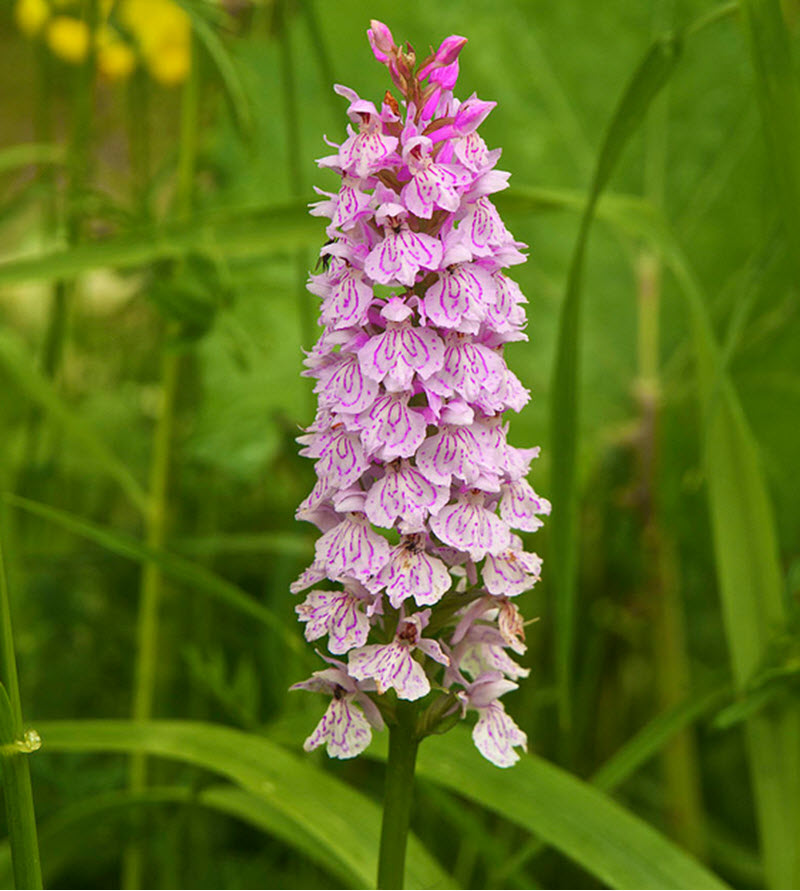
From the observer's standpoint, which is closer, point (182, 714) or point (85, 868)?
point (85, 868)

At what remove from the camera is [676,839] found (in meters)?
2.05

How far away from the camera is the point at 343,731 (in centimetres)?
96

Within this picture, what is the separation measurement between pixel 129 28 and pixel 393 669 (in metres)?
1.66

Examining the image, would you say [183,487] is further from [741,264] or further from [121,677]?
[741,264]

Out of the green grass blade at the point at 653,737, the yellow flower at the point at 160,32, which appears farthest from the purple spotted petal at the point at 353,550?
the yellow flower at the point at 160,32

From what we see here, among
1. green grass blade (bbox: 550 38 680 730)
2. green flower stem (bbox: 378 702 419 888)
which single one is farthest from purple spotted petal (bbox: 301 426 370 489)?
green grass blade (bbox: 550 38 680 730)

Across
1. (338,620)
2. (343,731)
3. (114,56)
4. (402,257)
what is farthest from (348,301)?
(114,56)

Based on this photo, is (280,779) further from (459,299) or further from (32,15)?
(32,15)

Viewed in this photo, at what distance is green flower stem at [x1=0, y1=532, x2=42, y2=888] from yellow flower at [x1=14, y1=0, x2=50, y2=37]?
149 cm

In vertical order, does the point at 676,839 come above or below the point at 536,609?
below

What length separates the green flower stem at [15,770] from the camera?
3.07ft

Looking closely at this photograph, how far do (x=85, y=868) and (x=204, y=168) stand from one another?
1527 millimetres

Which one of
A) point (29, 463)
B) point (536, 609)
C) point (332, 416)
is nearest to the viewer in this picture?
point (332, 416)

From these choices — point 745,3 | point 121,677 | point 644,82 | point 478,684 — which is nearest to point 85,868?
point 121,677
